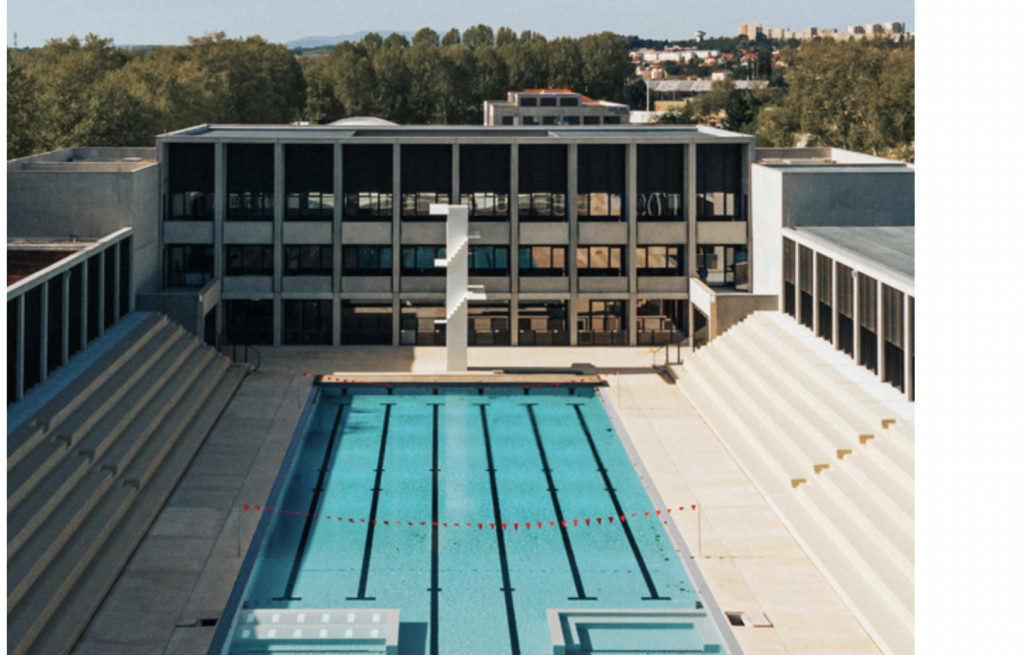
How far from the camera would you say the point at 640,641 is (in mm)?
23219

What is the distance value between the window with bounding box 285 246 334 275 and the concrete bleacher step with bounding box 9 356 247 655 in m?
5.58

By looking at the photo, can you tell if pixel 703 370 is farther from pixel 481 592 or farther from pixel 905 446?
pixel 481 592

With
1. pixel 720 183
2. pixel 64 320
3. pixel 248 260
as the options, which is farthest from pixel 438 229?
pixel 64 320

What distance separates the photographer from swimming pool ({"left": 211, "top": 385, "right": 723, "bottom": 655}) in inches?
922

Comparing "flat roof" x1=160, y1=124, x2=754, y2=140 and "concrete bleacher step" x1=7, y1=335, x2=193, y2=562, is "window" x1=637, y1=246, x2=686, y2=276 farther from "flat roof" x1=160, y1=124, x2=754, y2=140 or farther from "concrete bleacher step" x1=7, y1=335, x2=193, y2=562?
"concrete bleacher step" x1=7, y1=335, x2=193, y2=562

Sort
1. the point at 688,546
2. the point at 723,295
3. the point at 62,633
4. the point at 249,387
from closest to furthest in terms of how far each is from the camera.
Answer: the point at 62,633 → the point at 688,546 → the point at 249,387 → the point at 723,295

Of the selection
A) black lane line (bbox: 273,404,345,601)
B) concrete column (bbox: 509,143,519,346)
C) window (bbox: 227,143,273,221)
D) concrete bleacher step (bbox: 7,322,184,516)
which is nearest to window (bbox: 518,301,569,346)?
concrete column (bbox: 509,143,519,346)

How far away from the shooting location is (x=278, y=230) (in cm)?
4981

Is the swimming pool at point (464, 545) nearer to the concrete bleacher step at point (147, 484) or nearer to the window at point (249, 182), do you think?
the concrete bleacher step at point (147, 484)

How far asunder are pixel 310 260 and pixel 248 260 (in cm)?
232

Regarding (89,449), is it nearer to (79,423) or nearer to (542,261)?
(79,423)

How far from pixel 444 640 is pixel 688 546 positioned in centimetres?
681

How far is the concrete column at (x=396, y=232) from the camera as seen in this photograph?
49.7 metres
